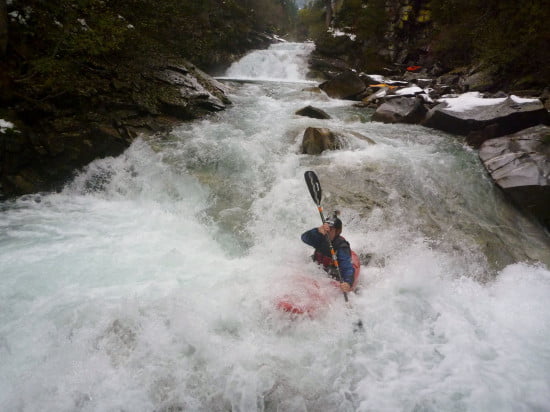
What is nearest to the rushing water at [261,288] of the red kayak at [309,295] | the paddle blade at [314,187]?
the red kayak at [309,295]

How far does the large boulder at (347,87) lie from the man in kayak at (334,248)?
10.9 meters

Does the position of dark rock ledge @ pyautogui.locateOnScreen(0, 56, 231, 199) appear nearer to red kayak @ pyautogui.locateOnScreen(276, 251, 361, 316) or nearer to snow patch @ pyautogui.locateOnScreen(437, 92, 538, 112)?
red kayak @ pyautogui.locateOnScreen(276, 251, 361, 316)

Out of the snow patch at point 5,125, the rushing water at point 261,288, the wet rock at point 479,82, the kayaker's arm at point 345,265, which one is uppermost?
the wet rock at point 479,82

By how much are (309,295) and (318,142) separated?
4109 mm

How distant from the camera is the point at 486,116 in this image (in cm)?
741

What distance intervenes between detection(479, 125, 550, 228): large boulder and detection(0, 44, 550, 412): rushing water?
0.29 metres

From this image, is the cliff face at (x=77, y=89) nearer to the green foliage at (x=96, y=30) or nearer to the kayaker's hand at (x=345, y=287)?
the green foliage at (x=96, y=30)

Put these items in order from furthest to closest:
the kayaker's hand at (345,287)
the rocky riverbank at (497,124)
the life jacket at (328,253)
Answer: the rocky riverbank at (497,124)
the life jacket at (328,253)
the kayaker's hand at (345,287)

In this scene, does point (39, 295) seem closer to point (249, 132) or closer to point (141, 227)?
point (141, 227)

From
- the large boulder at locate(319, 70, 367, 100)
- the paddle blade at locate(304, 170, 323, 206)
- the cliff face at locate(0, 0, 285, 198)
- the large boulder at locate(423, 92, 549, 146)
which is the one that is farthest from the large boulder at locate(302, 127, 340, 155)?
the large boulder at locate(319, 70, 367, 100)

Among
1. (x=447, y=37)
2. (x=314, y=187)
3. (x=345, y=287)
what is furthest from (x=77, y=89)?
(x=447, y=37)

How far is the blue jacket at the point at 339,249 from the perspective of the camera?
3.57 metres

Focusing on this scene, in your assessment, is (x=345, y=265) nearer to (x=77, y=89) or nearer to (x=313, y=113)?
(x=77, y=89)

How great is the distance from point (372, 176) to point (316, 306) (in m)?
3.37
